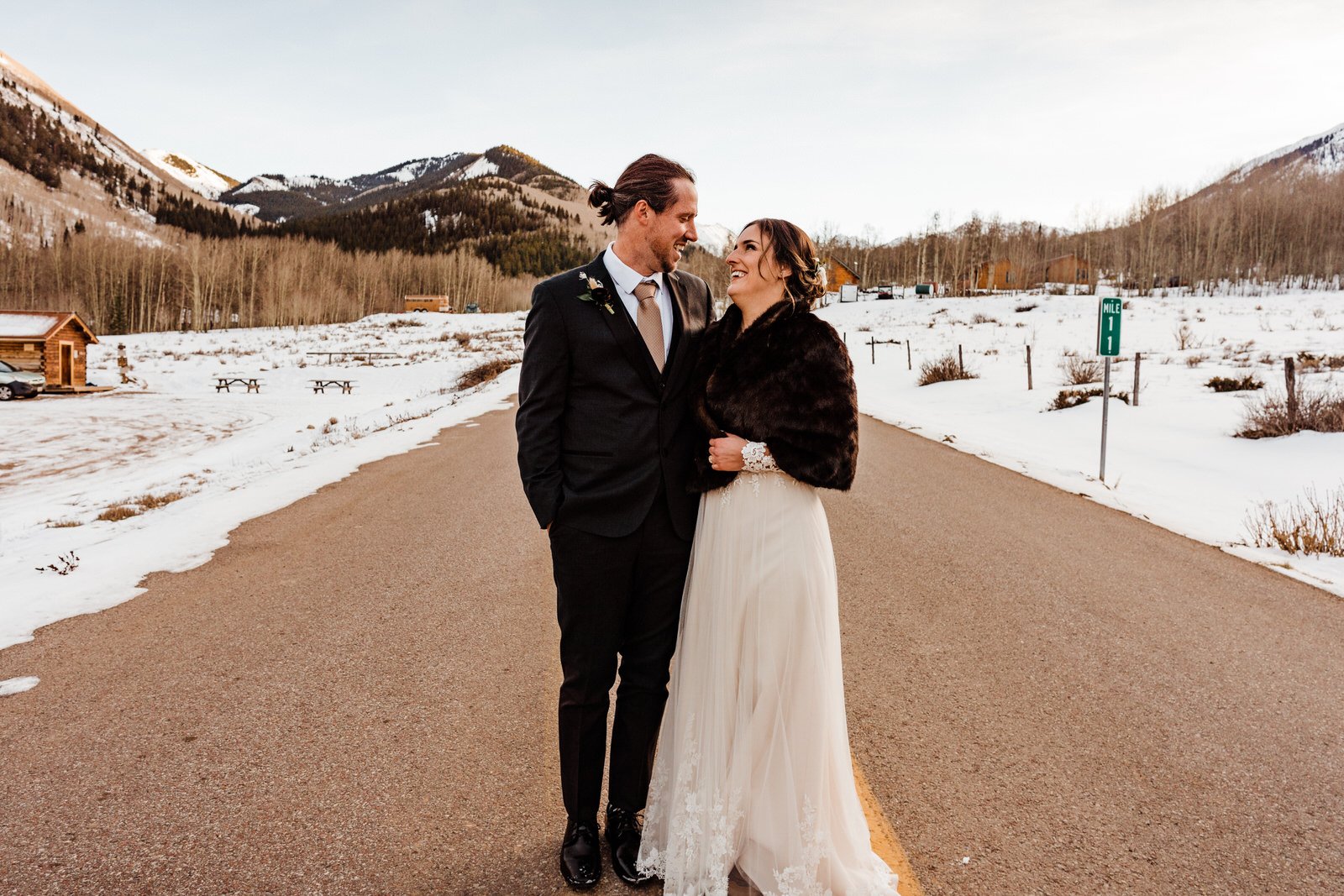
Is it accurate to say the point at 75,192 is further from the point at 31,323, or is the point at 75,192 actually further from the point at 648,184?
the point at 648,184

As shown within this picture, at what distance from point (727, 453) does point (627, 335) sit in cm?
49

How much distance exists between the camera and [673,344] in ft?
8.17

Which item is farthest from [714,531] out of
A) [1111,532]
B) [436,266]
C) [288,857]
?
[436,266]

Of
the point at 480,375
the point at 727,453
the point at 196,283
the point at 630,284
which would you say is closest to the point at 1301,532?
the point at 727,453

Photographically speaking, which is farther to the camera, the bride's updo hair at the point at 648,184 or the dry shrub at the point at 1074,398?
the dry shrub at the point at 1074,398

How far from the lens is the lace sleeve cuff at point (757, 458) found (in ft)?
7.65

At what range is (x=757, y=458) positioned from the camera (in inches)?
A: 92.0

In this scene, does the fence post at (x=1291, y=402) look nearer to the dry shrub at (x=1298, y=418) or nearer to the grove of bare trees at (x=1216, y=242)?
the dry shrub at (x=1298, y=418)

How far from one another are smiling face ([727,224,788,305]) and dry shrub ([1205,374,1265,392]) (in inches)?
680

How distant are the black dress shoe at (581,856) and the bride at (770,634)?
0.15 meters

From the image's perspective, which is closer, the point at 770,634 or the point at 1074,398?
the point at 770,634

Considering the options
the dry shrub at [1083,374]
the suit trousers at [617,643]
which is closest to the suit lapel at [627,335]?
the suit trousers at [617,643]

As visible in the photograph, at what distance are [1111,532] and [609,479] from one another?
635cm

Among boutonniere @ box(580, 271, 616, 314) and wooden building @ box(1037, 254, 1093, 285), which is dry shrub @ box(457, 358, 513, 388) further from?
wooden building @ box(1037, 254, 1093, 285)
